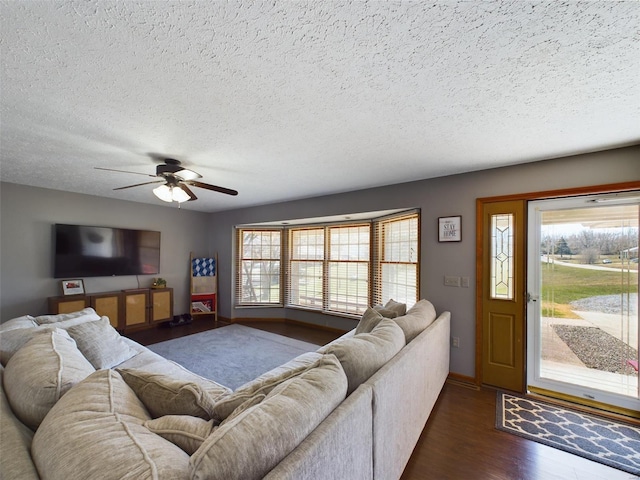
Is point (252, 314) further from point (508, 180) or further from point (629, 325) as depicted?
point (629, 325)

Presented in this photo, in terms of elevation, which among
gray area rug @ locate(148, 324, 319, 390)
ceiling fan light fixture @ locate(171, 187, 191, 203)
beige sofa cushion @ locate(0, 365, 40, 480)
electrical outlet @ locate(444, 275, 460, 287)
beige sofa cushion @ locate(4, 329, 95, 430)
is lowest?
gray area rug @ locate(148, 324, 319, 390)

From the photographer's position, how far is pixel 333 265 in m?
5.02

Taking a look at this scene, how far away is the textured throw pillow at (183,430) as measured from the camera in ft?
2.90

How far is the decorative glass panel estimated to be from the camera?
2871mm

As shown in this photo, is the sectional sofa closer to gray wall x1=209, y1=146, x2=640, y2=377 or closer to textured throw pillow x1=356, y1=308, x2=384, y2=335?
textured throw pillow x1=356, y1=308, x2=384, y2=335

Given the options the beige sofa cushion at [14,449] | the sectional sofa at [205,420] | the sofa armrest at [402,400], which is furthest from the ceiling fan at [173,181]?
the sofa armrest at [402,400]

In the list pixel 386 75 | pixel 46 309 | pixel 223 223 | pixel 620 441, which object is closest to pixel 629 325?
pixel 620 441

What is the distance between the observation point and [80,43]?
122 cm

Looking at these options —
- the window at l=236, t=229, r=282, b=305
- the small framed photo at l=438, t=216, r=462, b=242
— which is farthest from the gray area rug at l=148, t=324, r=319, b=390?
the small framed photo at l=438, t=216, r=462, b=242

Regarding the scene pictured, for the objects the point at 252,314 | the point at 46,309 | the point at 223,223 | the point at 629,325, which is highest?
the point at 223,223

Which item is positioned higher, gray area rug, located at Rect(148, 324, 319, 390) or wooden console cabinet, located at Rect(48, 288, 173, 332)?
wooden console cabinet, located at Rect(48, 288, 173, 332)

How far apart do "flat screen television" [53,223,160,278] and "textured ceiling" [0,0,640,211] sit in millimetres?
2084

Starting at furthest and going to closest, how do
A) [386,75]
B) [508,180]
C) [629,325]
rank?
[508,180] → [629,325] → [386,75]

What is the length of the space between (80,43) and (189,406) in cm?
170
